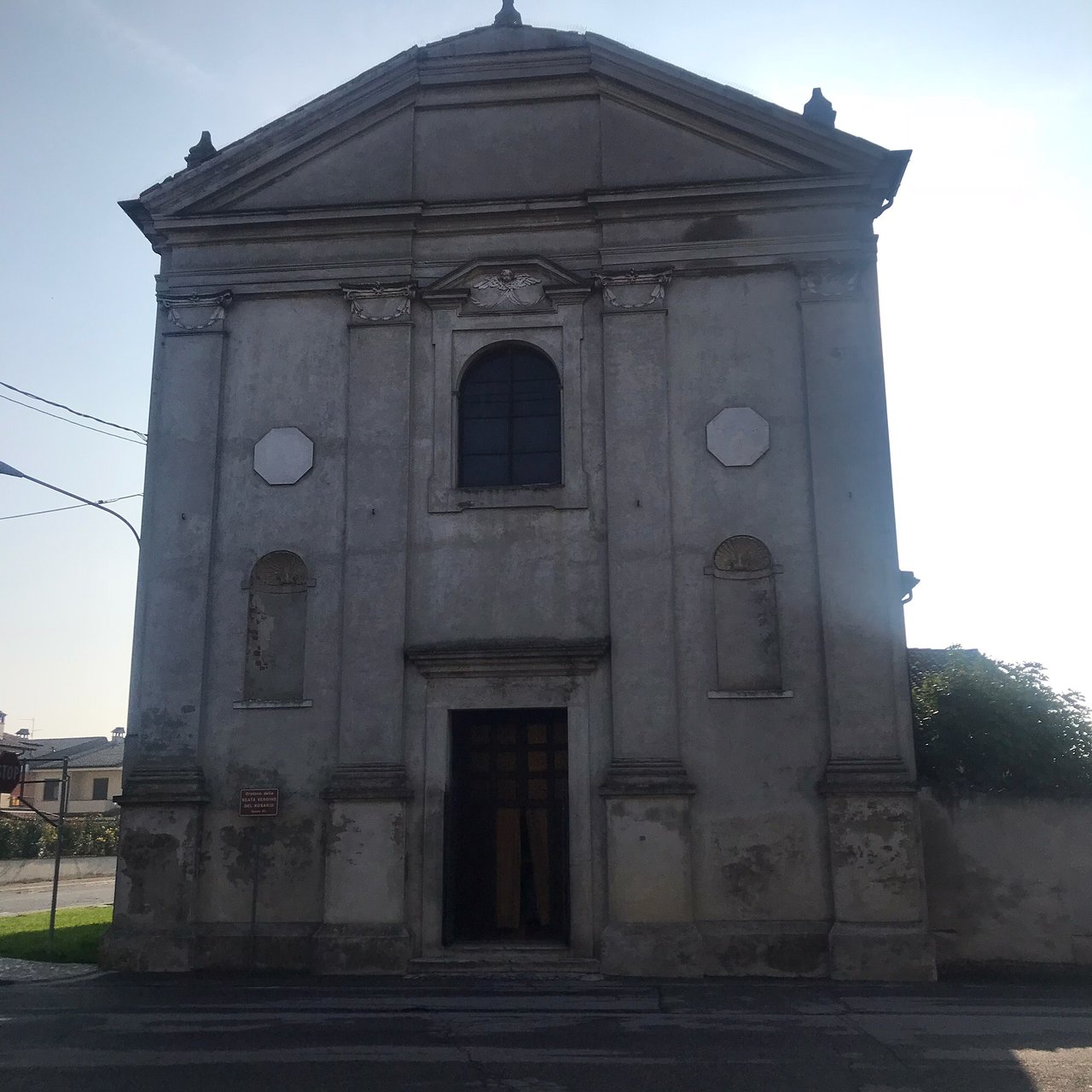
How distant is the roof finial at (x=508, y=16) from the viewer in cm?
1578

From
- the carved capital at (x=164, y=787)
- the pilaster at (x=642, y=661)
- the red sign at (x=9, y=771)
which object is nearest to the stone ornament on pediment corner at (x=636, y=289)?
the pilaster at (x=642, y=661)

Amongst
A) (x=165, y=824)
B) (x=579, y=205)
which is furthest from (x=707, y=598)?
(x=165, y=824)

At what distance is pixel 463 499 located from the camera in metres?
13.7

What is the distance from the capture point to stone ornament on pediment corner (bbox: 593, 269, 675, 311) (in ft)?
45.6

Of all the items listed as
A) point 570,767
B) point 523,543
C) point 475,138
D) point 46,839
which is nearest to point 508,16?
point 475,138

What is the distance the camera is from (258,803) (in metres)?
12.8

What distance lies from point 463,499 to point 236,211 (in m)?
4.89

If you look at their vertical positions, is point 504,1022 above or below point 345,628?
below

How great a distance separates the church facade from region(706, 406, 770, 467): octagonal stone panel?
0.05m

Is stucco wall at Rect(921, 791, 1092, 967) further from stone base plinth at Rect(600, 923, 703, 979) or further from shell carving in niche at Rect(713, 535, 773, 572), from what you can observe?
shell carving in niche at Rect(713, 535, 773, 572)

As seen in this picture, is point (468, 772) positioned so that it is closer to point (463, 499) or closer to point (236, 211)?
point (463, 499)

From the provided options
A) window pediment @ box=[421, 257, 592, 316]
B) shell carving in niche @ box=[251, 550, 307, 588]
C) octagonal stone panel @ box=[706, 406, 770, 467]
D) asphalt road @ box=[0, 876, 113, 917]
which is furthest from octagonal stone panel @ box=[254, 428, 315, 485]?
asphalt road @ box=[0, 876, 113, 917]

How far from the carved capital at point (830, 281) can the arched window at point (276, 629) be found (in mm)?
6969

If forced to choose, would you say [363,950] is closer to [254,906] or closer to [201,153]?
[254,906]
